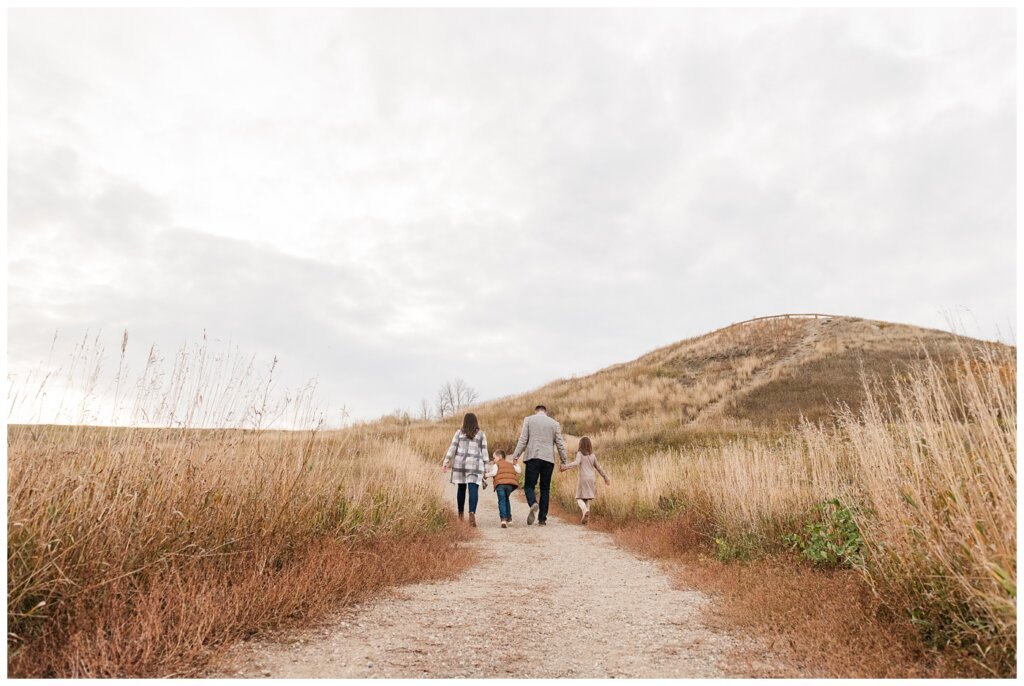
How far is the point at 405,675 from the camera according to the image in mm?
3234

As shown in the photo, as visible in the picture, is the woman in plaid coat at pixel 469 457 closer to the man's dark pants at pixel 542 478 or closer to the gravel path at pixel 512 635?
the man's dark pants at pixel 542 478

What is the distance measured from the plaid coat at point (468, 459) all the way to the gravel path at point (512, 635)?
12.7 ft

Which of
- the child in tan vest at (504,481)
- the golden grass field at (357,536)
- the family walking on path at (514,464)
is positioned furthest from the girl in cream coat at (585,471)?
the golden grass field at (357,536)

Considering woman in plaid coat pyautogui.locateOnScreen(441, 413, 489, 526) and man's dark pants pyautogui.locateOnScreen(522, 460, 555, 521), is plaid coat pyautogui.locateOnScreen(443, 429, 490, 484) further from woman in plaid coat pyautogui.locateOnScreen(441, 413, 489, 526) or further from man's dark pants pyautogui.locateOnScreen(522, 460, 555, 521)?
man's dark pants pyautogui.locateOnScreen(522, 460, 555, 521)

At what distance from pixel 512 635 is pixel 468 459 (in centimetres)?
622

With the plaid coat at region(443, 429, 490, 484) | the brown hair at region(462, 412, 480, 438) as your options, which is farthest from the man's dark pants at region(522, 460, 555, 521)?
the brown hair at region(462, 412, 480, 438)

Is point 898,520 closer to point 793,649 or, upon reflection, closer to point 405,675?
point 793,649

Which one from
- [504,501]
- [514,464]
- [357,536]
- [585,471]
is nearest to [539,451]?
[514,464]

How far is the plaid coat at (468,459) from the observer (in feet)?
33.2

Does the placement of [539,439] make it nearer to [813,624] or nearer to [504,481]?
[504,481]

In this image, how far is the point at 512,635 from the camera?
3.96 meters

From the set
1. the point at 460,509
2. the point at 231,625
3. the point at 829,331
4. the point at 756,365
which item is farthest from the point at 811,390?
the point at 231,625

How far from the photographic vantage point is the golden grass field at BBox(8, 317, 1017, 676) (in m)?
3.14

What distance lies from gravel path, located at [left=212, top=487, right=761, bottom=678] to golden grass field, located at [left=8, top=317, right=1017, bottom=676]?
11.4 inches
